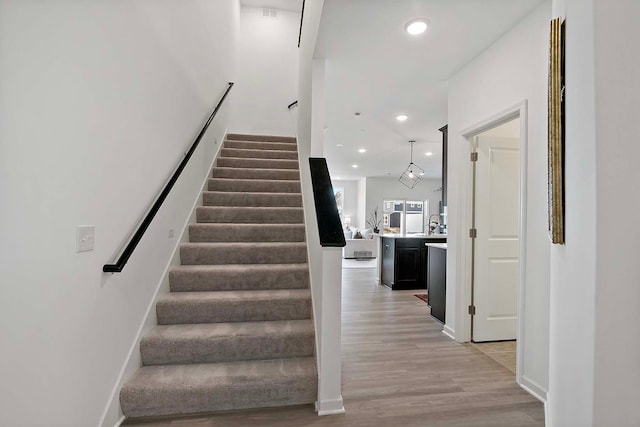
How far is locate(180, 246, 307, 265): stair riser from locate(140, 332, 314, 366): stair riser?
90 centimetres

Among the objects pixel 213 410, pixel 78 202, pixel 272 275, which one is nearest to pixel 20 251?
pixel 78 202

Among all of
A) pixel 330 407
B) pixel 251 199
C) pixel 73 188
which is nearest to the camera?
pixel 73 188

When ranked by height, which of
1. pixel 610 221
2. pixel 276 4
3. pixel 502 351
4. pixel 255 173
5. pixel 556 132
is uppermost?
pixel 276 4

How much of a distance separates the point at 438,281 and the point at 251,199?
98.7 inches

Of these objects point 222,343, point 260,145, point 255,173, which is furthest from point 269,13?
point 222,343

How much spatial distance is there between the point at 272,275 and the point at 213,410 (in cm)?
108

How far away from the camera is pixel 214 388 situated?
185 cm

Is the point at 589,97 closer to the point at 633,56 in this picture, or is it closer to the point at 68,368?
the point at 633,56

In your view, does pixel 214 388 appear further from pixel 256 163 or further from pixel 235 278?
pixel 256 163

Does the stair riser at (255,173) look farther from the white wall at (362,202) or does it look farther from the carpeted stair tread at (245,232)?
the white wall at (362,202)

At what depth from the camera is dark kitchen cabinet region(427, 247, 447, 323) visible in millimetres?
3594

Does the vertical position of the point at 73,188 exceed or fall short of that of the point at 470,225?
it exceeds it

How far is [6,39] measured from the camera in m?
1.02

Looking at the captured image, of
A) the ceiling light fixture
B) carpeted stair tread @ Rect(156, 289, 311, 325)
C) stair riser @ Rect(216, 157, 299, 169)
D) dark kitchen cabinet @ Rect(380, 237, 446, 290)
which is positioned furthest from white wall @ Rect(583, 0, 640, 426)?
the ceiling light fixture
